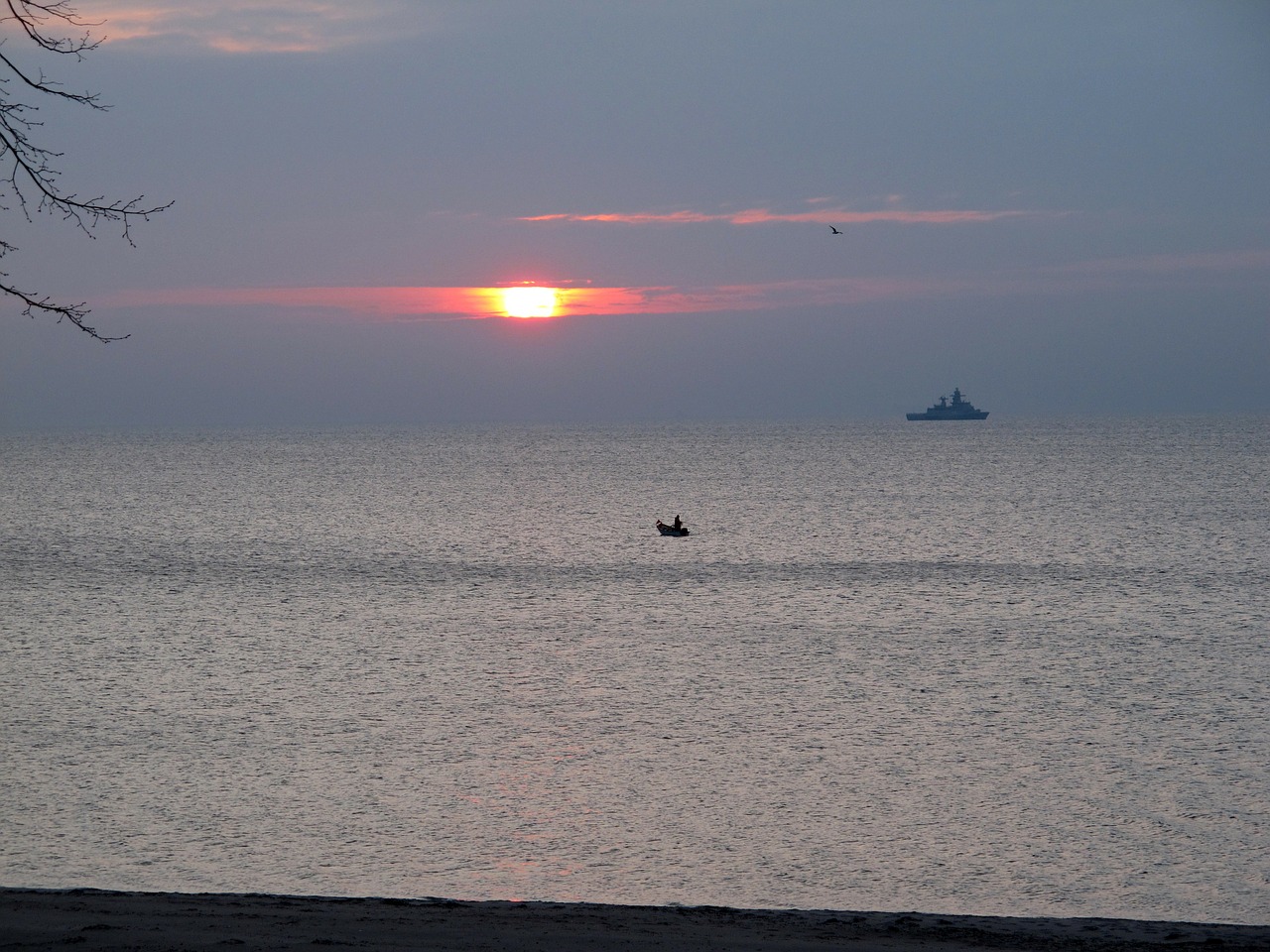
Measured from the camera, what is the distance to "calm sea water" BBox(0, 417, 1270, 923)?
16.4 metres

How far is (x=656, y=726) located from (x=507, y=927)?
1285cm

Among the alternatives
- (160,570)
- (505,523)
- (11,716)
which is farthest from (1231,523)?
(11,716)

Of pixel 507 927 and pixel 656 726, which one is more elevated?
pixel 507 927

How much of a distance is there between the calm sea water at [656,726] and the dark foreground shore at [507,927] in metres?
2.00

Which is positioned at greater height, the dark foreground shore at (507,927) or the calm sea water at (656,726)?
the dark foreground shore at (507,927)

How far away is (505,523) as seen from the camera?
8575 cm

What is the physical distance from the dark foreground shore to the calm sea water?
2.00m

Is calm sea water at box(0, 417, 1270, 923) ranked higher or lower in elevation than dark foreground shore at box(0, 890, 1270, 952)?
lower

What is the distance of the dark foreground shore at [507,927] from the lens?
11.0 meters

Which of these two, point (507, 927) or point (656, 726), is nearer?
point (507, 927)

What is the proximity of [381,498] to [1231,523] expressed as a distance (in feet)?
226

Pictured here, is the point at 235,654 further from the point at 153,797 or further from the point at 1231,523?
the point at 1231,523

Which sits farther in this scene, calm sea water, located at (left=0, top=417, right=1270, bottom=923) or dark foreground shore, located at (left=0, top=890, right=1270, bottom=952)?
calm sea water, located at (left=0, top=417, right=1270, bottom=923)

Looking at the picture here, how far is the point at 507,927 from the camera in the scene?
11.9 meters
